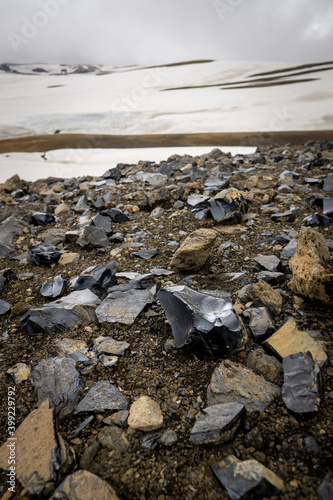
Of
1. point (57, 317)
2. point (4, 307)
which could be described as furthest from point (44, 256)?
point (57, 317)

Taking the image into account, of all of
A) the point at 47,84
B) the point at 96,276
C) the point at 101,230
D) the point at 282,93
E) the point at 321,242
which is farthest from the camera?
the point at 47,84

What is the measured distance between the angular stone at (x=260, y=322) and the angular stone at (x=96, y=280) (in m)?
0.73

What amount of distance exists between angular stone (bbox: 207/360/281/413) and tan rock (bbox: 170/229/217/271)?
0.67 metres

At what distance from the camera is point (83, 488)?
2.23 ft

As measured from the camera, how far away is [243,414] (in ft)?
2.62

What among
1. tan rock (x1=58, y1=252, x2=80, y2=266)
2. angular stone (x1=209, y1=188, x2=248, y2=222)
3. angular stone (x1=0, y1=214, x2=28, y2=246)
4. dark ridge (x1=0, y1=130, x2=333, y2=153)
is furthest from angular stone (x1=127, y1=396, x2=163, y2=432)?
dark ridge (x1=0, y1=130, x2=333, y2=153)

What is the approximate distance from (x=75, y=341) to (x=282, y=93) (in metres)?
13.0

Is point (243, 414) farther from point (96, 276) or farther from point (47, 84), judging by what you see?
point (47, 84)

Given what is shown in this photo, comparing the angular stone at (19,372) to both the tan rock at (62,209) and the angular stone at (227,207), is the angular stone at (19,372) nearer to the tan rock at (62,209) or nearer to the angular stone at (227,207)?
the angular stone at (227,207)

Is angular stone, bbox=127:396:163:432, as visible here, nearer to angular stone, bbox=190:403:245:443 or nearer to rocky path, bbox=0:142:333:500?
rocky path, bbox=0:142:333:500

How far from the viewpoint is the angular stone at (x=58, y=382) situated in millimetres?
917

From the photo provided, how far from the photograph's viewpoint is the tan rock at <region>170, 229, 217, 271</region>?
1.49 m

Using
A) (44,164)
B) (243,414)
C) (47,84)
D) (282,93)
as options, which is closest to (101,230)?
(243,414)

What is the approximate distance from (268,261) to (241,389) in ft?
2.73
